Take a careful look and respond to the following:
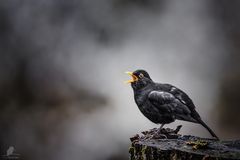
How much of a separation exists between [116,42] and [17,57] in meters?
3.22

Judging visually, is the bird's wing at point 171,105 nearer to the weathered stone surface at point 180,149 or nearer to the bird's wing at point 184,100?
Result: the bird's wing at point 184,100

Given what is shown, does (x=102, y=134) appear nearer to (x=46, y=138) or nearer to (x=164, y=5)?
(x=46, y=138)

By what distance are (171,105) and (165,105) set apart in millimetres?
78

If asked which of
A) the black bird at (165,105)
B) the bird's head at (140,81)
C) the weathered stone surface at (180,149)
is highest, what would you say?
the bird's head at (140,81)

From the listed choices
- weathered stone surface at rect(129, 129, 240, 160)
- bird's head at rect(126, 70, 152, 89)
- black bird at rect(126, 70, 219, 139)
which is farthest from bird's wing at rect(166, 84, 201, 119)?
weathered stone surface at rect(129, 129, 240, 160)

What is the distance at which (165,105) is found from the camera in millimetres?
6578

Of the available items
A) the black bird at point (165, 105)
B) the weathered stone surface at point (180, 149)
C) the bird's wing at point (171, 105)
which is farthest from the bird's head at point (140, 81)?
the weathered stone surface at point (180, 149)

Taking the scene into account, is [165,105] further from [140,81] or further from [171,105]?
[140,81]

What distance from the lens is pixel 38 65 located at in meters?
16.3

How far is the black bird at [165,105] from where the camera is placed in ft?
21.4

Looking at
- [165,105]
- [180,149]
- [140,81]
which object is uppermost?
[140,81]

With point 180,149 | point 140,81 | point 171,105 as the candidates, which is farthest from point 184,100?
point 180,149

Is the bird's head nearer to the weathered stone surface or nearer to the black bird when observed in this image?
the black bird

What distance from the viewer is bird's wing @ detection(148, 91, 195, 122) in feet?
21.4
